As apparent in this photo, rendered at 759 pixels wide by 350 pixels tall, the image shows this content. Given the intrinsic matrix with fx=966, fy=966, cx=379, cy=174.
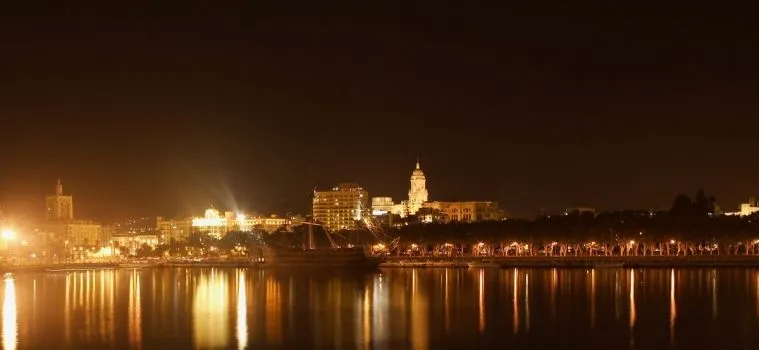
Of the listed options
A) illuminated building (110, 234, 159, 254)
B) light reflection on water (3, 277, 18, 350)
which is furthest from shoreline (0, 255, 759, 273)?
illuminated building (110, 234, 159, 254)

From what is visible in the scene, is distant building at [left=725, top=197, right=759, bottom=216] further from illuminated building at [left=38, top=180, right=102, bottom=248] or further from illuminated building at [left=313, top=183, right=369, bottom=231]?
illuminated building at [left=38, top=180, right=102, bottom=248]

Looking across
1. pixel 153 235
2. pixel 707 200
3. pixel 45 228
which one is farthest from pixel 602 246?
pixel 153 235

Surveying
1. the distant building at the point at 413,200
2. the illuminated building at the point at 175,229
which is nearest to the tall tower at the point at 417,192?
the distant building at the point at 413,200

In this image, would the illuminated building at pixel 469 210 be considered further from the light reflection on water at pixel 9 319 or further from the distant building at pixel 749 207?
the light reflection on water at pixel 9 319

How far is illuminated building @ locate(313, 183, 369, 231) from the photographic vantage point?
176000 mm

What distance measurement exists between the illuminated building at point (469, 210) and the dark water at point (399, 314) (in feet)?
369

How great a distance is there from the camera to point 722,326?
1403 inches

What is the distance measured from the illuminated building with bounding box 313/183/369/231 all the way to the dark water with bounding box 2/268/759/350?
11183cm

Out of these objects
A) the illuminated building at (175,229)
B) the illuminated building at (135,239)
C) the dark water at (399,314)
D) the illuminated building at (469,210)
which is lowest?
the illuminated building at (135,239)

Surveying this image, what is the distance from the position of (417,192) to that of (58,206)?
73.0 meters

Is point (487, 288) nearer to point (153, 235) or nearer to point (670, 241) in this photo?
point (670, 241)

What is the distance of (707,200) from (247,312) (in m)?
75.2

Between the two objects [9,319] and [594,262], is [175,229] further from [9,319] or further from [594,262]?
[9,319]

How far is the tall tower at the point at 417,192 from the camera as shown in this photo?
189 m
